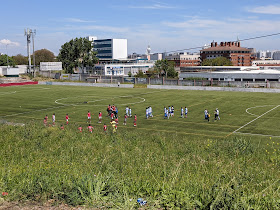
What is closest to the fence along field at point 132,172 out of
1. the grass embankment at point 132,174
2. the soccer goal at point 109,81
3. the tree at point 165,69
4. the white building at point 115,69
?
the grass embankment at point 132,174

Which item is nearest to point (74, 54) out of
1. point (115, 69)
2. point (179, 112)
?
point (115, 69)

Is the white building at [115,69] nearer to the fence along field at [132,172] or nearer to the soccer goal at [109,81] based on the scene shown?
the soccer goal at [109,81]

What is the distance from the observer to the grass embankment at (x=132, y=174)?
8703mm

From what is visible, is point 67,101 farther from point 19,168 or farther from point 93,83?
point 19,168

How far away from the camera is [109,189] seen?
9.24 metres

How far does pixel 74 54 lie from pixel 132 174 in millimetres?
123565

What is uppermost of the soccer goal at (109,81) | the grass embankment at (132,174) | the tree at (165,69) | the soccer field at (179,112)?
the tree at (165,69)

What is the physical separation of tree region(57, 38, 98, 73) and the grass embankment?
114371mm

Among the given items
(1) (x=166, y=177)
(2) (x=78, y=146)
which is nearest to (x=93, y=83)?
(2) (x=78, y=146)

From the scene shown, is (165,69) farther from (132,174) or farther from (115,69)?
(132,174)

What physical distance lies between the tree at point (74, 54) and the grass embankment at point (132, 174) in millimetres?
114371

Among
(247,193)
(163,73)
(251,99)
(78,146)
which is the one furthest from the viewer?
(163,73)

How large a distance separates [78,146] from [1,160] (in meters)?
3.84

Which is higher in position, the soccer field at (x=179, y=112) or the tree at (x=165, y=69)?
the tree at (x=165, y=69)
